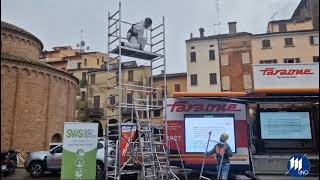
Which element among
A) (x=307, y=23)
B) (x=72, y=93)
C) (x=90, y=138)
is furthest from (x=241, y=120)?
(x=307, y=23)

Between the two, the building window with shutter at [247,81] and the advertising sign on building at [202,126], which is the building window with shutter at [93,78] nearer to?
the building window with shutter at [247,81]

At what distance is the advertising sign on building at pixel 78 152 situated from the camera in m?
9.89

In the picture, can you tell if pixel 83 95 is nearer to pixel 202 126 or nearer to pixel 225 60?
pixel 225 60

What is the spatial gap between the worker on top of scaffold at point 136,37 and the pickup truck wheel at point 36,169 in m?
8.39

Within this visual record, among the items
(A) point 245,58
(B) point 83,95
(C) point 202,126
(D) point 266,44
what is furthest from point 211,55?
(C) point 202,126

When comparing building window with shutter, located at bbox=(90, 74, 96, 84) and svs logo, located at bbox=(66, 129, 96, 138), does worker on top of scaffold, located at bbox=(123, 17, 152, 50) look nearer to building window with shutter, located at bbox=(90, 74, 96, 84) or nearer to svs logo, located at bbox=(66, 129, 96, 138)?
svs logo, located at bbox=(66, 129, 96, 138)

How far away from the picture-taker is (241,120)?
514 inches

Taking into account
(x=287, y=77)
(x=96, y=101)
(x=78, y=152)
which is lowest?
(x=78, y=152)

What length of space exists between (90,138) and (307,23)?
4191 centimetres

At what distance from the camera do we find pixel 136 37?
37.5 feet

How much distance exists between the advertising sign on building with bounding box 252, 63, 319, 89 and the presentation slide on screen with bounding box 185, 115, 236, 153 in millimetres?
1617

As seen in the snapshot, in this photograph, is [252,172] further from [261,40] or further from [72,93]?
[261,40]

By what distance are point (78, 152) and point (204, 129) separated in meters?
4.76

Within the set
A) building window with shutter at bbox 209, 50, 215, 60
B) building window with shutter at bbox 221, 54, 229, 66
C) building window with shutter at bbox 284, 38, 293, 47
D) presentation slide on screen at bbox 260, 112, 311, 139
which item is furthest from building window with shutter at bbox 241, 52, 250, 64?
presentation slide on screen at bbox 260, 112, 311, 139
